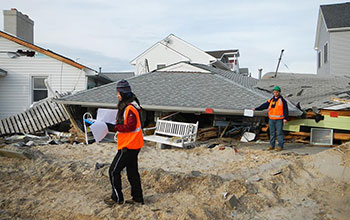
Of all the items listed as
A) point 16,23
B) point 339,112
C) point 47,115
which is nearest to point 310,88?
point 339,112

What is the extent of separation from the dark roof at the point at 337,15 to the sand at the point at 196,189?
14.9 metres

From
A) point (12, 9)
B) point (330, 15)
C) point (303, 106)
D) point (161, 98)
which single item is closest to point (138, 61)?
point (12, 9)

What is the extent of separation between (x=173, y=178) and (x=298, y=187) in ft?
7.37

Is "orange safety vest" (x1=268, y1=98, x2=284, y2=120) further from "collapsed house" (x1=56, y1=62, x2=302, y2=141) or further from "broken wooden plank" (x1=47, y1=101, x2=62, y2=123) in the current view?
"broken wooden plank" (x1=47, y1=101, x2=62, y2=123)

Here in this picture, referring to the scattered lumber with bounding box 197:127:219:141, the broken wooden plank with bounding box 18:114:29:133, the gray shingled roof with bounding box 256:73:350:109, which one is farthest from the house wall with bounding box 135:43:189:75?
the scattered lumber with bounding box 197:127:219:141

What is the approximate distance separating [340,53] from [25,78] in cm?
1850

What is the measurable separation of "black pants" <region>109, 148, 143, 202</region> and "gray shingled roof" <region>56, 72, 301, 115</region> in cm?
485

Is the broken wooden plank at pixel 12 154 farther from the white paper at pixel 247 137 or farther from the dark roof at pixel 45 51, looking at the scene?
the dark roof at pixel 45 51

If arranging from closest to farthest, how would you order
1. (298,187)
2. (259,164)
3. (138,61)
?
(298,187), (259,164), (138,61)

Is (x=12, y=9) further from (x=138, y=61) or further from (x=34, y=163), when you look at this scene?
(x=138, y=61)

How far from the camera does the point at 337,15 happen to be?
19.5 meters

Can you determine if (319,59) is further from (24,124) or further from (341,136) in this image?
(24,124)

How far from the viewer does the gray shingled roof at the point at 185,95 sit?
9.10 metres

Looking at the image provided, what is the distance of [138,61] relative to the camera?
2919 cm
